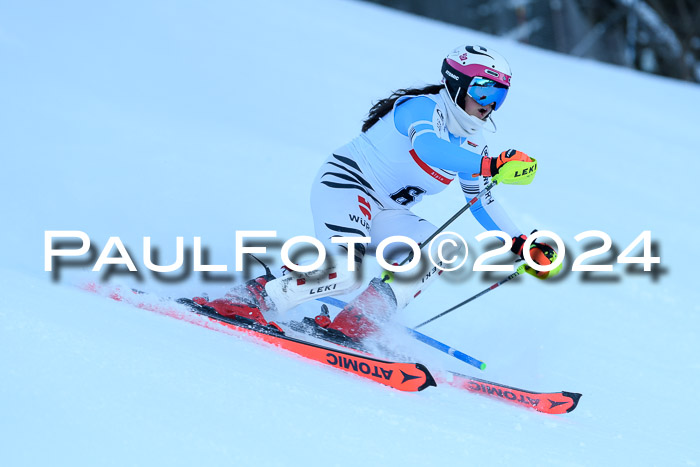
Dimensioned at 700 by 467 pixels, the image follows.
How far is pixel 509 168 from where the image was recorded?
3326mm

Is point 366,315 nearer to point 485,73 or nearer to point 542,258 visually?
point 542,258

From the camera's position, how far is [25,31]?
367 inches

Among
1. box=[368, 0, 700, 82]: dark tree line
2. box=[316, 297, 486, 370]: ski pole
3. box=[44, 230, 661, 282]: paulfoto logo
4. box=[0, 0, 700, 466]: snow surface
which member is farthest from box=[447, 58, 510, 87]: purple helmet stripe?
box=[368, 0, 700, 82]: dark tree line

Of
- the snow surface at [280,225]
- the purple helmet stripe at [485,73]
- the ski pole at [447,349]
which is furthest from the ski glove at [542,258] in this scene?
the purple helmet stripe at [485,73]

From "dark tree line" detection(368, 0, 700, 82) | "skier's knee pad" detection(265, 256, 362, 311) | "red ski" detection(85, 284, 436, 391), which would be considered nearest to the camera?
"red ski" detection(85, 284, 436, 391)

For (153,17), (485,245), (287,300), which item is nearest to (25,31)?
(153,17)

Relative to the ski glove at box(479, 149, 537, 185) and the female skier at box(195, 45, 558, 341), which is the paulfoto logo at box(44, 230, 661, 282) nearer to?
the female skier at box(195, 45, 558, 341)

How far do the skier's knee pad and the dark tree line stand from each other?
9784 mm

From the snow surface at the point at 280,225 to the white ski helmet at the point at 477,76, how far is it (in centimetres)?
136

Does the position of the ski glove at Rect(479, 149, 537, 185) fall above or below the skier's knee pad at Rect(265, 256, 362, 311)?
above

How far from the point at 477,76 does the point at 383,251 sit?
1016mm

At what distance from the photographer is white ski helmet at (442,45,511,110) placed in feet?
11.5

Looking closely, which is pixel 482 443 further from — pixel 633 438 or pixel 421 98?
pixel 421 98

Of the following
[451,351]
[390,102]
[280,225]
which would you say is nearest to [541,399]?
[451,351]
